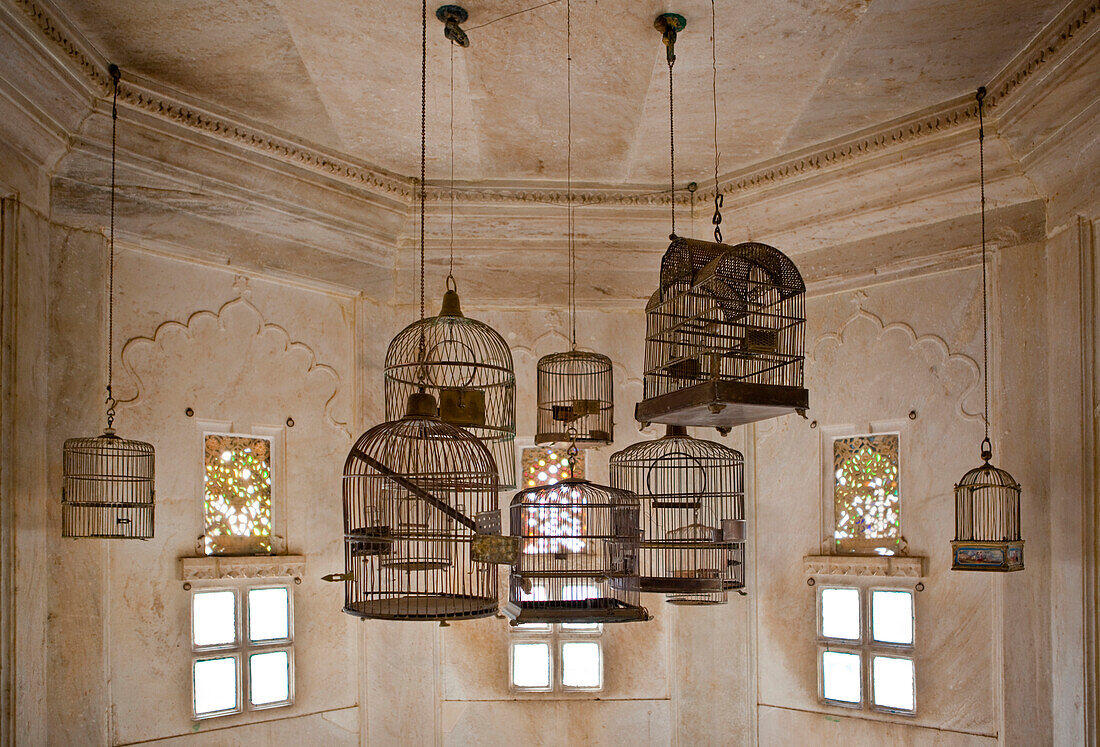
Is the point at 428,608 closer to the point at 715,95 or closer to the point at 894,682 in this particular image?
the point at 715,95

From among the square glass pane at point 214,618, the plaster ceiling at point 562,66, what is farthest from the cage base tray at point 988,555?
the square glass pane at point 214,618

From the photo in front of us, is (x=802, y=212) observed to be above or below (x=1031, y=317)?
above

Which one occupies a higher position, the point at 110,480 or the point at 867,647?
the point at 110,480

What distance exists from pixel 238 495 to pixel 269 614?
80 cm

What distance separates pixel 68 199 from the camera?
17.1 ft

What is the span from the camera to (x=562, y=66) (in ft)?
16.6

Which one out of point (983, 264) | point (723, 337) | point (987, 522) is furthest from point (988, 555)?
point (723, 337)

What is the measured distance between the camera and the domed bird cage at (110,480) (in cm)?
498

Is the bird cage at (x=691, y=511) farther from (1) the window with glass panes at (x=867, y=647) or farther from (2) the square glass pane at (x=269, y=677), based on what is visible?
(2) the square glass pane at (x=269, y=677)

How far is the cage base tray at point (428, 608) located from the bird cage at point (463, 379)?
3.01 feet

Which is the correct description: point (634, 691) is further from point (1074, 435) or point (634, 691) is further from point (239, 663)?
point (1074, 435)

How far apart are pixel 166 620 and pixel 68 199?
2510 millimetres

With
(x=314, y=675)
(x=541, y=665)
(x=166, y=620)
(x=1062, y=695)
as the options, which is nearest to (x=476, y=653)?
(x=541, y=665)

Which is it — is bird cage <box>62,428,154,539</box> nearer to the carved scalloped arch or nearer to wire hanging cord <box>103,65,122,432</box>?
wire hanging cord <box>103,65,122,432</box>
